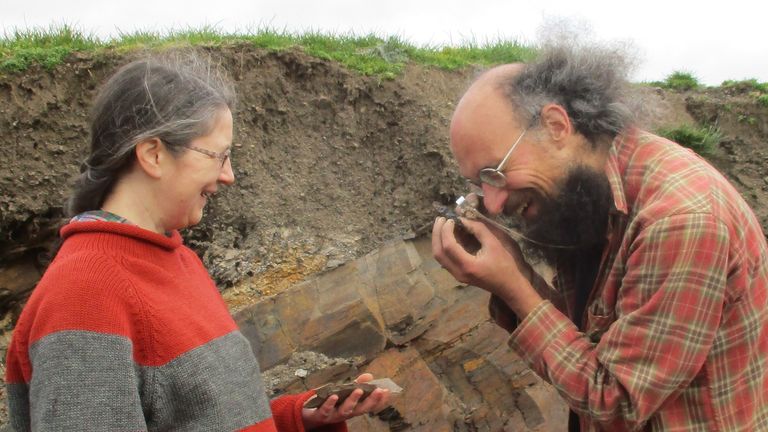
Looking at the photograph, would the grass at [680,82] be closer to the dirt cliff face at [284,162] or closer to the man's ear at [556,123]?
the dirt cliff face at [284,162]

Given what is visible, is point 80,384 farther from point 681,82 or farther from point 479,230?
Result: point 681,82

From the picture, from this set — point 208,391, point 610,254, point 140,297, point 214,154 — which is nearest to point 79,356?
point 140,297

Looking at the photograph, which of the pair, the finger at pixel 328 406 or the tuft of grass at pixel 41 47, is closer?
the finger at pixel 328 406

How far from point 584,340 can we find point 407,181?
2609 millimetres

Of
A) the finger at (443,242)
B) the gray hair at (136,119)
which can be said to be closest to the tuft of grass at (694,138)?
the finger at (443,242)

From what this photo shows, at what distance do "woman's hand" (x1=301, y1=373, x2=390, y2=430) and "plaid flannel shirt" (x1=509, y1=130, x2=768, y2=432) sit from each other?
62 cm

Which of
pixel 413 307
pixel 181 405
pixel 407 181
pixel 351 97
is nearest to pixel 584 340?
pixel 181 405

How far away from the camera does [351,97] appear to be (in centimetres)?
494

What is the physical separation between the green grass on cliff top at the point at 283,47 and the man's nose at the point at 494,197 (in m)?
1.38

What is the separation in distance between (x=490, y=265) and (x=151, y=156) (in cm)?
125

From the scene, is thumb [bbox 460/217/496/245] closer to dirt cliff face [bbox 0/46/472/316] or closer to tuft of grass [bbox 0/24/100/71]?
dirt cliff face [bbox 0/46/472/316]

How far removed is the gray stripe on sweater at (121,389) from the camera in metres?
1.79

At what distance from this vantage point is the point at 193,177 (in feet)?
7.30

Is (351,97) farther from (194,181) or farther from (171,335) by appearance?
(171,335)
